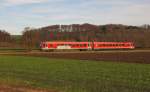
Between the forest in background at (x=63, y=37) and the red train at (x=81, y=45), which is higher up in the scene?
the forest in background at (x=63, y=37)

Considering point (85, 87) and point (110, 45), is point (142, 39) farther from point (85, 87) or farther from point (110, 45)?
point (85, 87)

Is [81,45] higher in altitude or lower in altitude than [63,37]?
lower

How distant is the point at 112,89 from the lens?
42.1ft

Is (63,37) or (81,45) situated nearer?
(81,45)

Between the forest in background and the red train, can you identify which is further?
the forest in background

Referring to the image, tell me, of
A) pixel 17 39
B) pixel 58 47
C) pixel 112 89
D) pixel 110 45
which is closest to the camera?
pixel 112 89

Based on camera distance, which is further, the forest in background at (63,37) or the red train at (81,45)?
the forest in background at (63,37)

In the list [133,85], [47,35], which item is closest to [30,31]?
[47,35]

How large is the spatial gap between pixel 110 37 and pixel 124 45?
159 feet

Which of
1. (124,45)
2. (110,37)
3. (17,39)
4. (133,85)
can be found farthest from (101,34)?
(133,85)

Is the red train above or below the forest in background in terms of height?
below

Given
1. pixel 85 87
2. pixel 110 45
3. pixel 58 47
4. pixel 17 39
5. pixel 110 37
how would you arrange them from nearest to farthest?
pixel 85 87 → pixel 58 47 → pixel 110 45 → pixel 17 39 → pixel 110 37

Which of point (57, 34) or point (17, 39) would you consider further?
point (57, 34)

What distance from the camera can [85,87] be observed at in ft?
44.9
